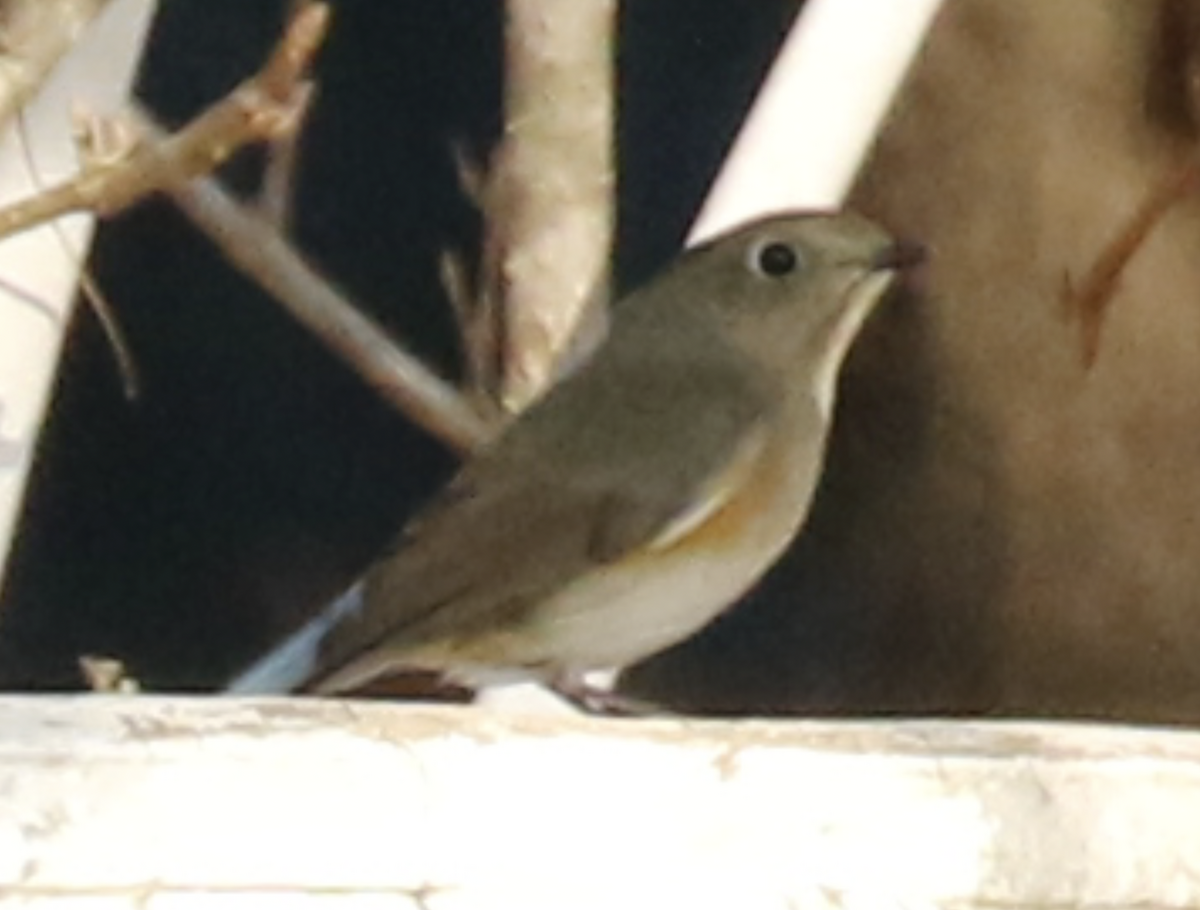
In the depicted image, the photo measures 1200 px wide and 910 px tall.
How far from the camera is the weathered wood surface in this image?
2.02 feet

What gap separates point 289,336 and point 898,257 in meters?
0.51

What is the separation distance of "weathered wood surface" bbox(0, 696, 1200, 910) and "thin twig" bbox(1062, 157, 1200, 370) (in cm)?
42

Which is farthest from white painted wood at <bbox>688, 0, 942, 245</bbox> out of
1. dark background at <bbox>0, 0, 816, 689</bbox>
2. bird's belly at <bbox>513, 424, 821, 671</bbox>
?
dark background at <bbox>0, 0, 816, 689</bbox>

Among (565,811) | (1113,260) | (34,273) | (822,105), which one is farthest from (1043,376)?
(565,811)

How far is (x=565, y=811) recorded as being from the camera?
2.12 ft

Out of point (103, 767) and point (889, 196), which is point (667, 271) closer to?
point (889, 196)

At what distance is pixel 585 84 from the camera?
41.1 inches

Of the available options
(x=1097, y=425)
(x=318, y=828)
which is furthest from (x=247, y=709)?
(x=1097, y=425)

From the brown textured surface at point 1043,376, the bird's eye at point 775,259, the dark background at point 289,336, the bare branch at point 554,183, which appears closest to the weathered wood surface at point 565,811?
the bird's eye at point 775,259

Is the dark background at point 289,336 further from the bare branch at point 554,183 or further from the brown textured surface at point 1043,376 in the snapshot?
the bare branch at point 554,183

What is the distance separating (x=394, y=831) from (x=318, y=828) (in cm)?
2

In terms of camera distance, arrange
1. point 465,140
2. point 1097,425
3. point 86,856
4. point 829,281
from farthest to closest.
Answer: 1. point 465,140
2. point 1097,425
3. point 829,281
4. point 86,856

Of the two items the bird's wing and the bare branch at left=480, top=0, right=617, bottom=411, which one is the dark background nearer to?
the bare branch at left=480, top=0, right=617, bottom=411

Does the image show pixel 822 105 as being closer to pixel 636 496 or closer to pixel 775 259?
pixel 775 259
